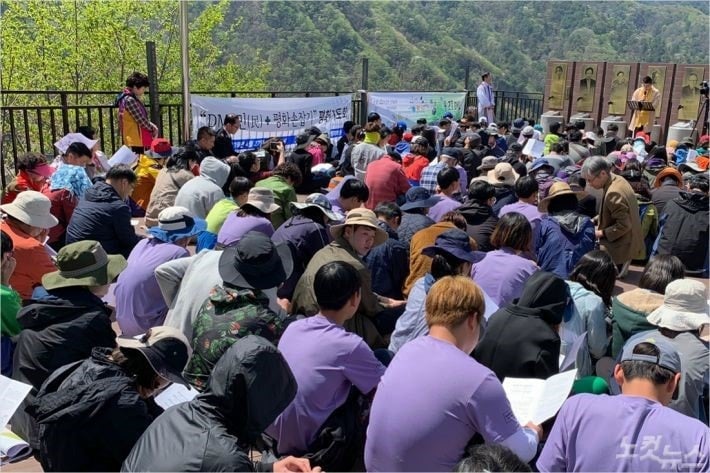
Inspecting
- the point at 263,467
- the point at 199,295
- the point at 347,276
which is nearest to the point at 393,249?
the point at 199,295

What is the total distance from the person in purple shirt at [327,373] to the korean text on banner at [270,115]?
9245 millimetres

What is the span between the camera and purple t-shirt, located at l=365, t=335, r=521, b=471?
2338 millimetres

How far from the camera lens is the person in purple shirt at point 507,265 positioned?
432 centimetres

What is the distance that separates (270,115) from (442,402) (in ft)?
36.2

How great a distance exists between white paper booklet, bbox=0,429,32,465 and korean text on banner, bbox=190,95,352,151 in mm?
8894

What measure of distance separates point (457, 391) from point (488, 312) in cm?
139

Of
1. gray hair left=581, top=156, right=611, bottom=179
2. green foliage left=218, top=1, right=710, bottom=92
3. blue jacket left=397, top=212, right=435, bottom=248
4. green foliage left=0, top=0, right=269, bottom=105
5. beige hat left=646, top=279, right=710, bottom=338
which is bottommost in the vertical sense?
blue jacket left=397, top=212, right=435, bottom=248

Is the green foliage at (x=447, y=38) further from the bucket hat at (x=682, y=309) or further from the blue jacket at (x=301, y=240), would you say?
the bucket hat at (x=682, y=309)

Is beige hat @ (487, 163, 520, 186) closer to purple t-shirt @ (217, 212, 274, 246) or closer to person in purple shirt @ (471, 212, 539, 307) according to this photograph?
person in purple shirt @ (471, 212, 539, 307)

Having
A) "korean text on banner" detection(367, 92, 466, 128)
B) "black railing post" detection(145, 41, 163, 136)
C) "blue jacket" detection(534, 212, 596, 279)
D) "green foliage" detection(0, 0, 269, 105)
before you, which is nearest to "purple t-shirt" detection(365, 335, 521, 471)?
"blue jacket" detection(534, 212, 596, 279)

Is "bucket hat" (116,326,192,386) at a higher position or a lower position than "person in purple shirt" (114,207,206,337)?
higher

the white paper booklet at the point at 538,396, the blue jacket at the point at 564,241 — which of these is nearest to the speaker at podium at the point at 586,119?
the blue jacket at the point at 564,241

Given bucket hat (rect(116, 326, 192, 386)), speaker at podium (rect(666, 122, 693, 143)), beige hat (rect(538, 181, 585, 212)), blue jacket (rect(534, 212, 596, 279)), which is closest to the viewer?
bucket hat (rect(116, 326, 192, 386))

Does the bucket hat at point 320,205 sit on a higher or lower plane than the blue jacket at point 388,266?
higher
